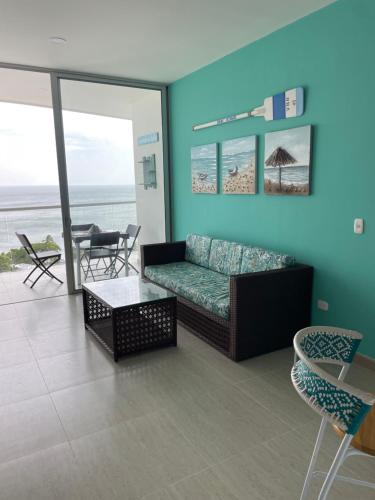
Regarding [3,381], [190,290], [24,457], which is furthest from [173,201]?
[24,457]

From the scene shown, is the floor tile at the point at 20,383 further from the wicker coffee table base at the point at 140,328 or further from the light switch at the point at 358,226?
the light switch at the point at 358,226

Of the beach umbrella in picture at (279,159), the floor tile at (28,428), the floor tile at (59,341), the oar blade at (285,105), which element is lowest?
the floor tile at (28,428)

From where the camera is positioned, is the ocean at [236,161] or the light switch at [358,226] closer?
the light switch at [358,226]

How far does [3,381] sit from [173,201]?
347 cm

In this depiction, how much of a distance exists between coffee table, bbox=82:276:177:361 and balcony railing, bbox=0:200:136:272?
64.4 inches

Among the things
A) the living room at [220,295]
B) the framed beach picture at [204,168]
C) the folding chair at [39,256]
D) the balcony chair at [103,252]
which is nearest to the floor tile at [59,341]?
the living room at [220,295]

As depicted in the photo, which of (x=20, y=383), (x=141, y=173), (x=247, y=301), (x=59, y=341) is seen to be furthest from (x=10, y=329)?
(x=141, y=173)

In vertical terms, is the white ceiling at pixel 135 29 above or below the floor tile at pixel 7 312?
above

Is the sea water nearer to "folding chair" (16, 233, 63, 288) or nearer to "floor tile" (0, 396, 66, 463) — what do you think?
"floor tile" (0, 396, 66, 463)

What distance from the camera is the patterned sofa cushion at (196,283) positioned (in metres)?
3.25

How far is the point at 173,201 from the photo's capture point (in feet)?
18.3

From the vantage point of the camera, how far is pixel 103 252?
17.5 feet

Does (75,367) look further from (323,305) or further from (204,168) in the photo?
(204,168)

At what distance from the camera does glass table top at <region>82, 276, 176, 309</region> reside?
326 cm
